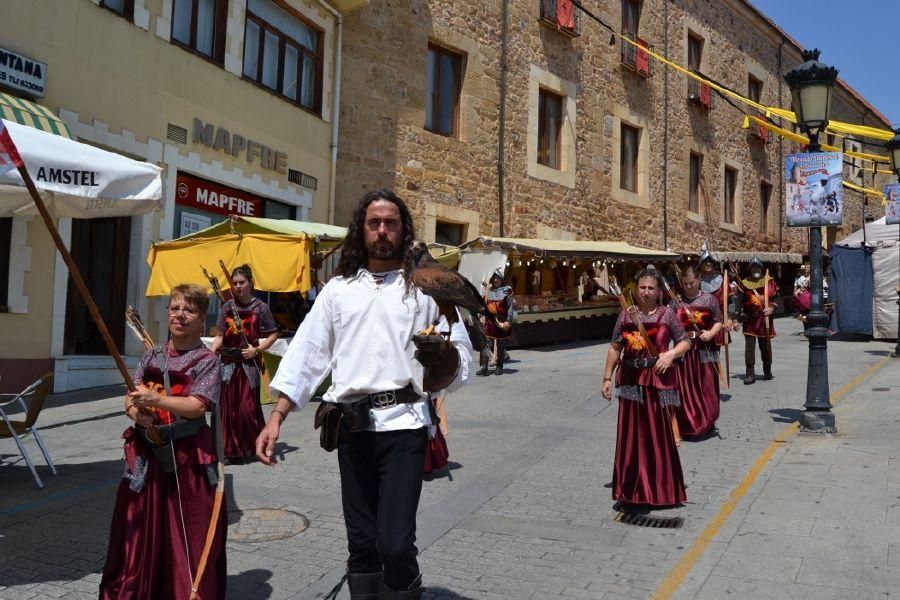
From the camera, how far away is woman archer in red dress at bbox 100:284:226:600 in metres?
3.33

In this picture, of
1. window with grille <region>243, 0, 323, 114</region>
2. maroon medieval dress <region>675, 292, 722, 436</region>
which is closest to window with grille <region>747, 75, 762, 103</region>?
window with grille <region>243, 0, 323, 114</region>

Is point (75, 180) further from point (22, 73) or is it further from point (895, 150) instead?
point (895, 150)

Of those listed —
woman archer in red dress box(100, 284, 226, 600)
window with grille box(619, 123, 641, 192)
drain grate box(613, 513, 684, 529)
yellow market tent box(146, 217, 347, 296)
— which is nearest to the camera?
woman archer in red dress box(100, 284, 226, 600)

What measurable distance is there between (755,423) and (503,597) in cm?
569

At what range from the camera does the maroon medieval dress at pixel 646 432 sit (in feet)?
17.8

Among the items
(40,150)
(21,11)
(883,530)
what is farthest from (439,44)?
(883,530)

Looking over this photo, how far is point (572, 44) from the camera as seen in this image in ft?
67.6

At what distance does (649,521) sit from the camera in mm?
5230

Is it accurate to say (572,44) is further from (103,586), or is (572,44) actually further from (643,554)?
(103,586)

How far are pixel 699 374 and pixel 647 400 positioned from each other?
2.94 meters

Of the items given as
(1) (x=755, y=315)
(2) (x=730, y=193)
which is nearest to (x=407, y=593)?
(1) (x=755, y=315)

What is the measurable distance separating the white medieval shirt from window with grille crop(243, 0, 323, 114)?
1120cm

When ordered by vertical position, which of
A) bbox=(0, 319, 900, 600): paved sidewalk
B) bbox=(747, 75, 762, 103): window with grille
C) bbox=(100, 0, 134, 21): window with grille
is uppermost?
bbox=(747, 75, 762, 103): window with grille

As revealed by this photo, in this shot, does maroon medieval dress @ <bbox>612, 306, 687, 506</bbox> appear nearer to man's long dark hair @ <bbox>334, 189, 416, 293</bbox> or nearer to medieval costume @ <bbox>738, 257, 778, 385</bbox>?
man's long dark hair @ <bbox>334, 189, 416, 293</bbox>
